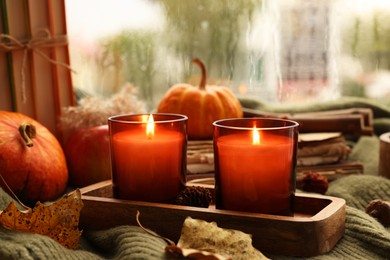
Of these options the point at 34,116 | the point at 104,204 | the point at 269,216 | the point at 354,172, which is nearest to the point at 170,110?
the point at 34,116

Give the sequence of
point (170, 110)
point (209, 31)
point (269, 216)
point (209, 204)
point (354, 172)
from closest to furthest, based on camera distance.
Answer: point (269, 216)
point (209, 204)
point (354, 172)
point (170, 110)
point (209, 31)

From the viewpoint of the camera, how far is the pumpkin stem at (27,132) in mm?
936

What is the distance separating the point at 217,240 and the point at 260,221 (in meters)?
0.07

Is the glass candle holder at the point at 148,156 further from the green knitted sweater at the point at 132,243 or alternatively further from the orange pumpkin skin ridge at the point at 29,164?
the orange pumpkin skin ridge at the point at 29,164

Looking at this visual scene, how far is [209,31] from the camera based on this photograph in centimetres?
165

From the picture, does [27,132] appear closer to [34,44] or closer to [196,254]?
[34,44]

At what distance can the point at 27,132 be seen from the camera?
3.27 ft

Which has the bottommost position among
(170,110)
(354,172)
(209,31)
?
(354,172)

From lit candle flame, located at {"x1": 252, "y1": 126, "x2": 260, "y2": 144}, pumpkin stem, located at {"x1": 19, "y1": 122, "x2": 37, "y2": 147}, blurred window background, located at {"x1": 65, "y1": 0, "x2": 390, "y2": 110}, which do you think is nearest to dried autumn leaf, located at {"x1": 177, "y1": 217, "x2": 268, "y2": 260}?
lit candle flame, located at {"x1": 252, "y1": 126, "x2": 260, "y2": 144}

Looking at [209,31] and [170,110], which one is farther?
[209,31]

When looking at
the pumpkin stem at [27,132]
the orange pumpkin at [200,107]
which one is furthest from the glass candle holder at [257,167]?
the orange pumpkin at [200,107]

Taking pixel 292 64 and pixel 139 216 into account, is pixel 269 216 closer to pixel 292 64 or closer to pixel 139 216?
pixel 139 216

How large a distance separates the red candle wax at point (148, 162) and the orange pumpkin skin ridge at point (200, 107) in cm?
52

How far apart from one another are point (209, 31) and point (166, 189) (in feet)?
3.07
